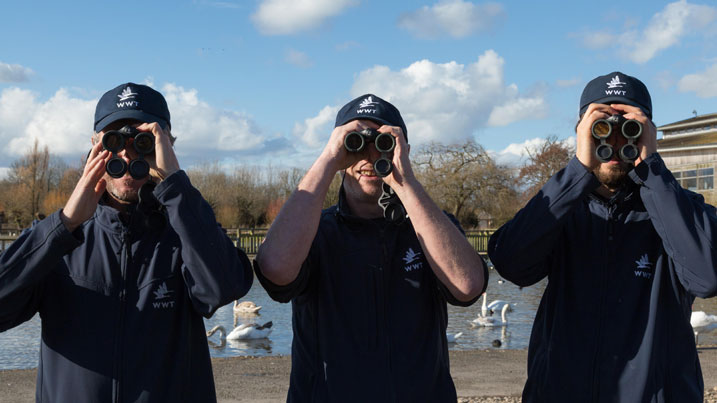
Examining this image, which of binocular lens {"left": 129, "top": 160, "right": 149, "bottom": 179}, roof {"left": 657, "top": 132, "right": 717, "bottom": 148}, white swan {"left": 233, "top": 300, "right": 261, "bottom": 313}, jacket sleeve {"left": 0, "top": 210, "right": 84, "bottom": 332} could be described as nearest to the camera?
jacket sleeve {"left": 0, "top": 210, "right": 84, "bottom": 332}

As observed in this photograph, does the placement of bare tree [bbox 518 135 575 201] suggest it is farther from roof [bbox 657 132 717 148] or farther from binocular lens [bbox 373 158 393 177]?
binocular lens [bbox 373 158 393 177]

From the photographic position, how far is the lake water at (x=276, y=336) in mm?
12594

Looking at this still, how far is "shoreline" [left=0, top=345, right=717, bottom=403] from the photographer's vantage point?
7.54 metres

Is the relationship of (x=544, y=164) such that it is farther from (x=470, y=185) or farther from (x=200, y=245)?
(x=200, y=245)

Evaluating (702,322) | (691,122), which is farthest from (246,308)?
(691,122)

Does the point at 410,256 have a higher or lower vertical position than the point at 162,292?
higher

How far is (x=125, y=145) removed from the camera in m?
2.90

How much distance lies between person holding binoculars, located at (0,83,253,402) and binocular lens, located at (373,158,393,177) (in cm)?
71

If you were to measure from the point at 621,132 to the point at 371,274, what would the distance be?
4.26 ft

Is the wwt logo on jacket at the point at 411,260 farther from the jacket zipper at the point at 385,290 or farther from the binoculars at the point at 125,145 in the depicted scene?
A: the binoculars at the point at 125,145

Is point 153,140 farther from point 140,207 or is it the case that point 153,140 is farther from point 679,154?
point 679,154

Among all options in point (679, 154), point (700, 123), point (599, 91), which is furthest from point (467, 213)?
point (599, 91)

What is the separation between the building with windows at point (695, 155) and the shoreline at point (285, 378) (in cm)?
2808

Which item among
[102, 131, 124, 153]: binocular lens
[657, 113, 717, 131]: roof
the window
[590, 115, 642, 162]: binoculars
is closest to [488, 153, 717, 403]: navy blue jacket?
[590, 115, 642, 162]: binoculars
